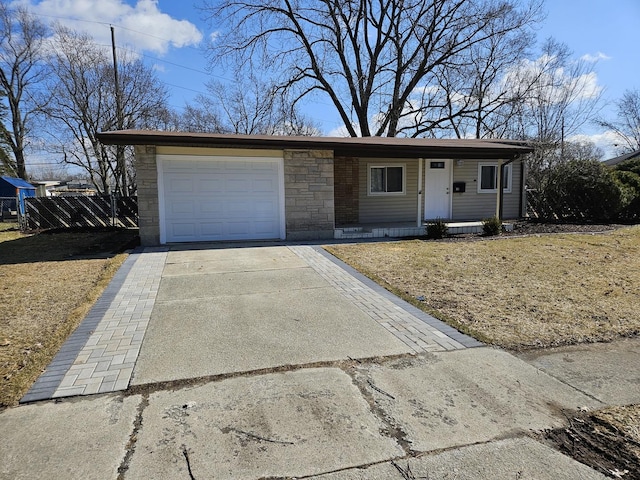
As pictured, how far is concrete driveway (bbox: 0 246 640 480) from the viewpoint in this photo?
88.8 inches

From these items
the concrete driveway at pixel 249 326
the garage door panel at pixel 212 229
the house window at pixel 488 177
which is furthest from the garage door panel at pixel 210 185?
the house window at pixel 488 177

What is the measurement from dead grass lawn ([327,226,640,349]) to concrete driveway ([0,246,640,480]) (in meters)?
0.48

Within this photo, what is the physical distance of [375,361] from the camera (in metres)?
3.60

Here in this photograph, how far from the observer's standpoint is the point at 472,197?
15.1m

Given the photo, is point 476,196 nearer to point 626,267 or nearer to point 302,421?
point 626,267

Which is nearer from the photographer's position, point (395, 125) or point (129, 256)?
point (129, 256)

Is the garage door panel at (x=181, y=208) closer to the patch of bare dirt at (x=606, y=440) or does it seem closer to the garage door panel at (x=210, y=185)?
the garage door panel at (x=210, y=185)

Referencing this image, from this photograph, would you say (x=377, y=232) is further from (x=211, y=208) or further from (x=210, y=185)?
(x=210, y=185)

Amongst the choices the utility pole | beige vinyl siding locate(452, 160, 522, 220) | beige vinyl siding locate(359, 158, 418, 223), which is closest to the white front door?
beige vinyl siding locate(452, 160, 522, 220)

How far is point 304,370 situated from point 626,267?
7065mm

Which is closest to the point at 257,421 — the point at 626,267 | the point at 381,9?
the point at 626,267

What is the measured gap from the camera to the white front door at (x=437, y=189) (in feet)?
47.4

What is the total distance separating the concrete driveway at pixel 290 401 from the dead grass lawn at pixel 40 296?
0.69 feet

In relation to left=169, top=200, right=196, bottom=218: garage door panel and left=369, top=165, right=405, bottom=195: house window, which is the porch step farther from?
left=169, top=200, right=196, bottom=218: garage door panel
